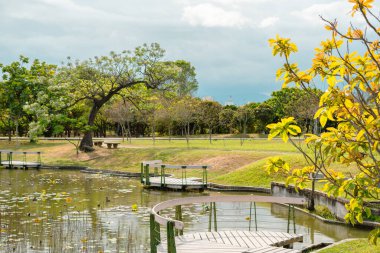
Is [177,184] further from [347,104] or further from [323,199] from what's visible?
[347,104]

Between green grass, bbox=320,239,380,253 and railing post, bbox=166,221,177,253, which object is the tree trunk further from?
railing post, bbox=166,221,177,253

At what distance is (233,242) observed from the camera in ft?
37.3

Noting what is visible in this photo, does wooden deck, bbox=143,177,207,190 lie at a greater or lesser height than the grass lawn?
lesser

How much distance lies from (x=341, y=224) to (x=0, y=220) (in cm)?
1213

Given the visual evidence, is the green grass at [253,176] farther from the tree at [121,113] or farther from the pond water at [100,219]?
the tree at [121,113]

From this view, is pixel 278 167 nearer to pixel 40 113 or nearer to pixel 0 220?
pixel 0 220

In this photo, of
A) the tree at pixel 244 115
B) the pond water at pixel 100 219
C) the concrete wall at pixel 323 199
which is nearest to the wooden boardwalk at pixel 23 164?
the pond water at pixel 100 219

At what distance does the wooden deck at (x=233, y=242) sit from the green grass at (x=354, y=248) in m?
0.95

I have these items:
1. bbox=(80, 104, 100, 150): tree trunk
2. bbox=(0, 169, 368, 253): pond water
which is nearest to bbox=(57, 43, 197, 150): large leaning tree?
bbox=(80, 104, 100, 150): tree trunk

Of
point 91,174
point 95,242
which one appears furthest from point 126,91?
point 95,242

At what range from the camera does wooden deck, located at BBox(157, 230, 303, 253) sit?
10.5 meters

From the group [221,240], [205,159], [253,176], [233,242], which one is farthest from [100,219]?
[205,159]

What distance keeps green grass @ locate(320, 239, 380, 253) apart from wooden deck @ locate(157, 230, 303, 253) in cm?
95

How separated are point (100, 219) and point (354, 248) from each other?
956 cm
